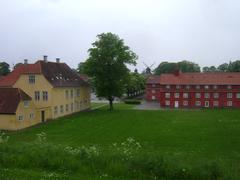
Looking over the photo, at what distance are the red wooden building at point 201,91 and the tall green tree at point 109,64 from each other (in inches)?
550

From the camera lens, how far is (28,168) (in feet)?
43.9

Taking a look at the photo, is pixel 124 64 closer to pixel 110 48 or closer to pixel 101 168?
pixel 110 48

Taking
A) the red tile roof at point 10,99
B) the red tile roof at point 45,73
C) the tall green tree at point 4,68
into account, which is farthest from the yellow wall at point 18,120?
the tall green tree at point 4,68

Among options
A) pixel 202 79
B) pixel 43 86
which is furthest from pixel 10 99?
pixel 202 79

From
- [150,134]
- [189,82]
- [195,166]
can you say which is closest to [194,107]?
[189,82]

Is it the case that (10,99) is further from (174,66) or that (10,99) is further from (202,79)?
(174,66)

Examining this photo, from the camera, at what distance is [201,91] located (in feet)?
249

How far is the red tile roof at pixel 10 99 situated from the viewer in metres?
44.1

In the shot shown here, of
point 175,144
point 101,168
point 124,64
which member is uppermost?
point 124,64

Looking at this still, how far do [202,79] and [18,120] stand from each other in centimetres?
4347

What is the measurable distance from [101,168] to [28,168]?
253 centimetres

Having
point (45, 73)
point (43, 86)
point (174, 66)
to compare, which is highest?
point (174, 66)

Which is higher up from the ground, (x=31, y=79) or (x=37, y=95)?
(x=31, y=79)

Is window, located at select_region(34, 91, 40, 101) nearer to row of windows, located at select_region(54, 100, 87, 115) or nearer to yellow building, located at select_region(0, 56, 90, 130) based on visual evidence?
yellow building, located at select_region(0, 56, 90, 130)
